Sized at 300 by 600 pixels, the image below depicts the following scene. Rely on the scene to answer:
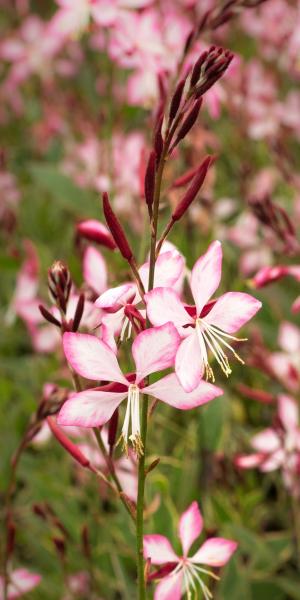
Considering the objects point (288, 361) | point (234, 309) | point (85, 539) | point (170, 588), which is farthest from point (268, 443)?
point (234, 309)

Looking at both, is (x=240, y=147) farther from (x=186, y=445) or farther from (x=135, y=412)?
(x=135, y=412)

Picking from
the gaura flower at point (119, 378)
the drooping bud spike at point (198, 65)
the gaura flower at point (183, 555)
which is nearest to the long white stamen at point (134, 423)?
the gaura flower at point (119, 378)

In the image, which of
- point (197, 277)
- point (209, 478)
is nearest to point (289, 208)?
point (209, 478)

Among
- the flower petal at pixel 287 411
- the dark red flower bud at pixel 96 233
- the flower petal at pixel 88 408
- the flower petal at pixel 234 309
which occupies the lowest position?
the flower petal at pixel 287 411

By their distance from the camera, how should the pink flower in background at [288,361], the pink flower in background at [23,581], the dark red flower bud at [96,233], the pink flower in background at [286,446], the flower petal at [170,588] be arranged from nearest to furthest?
1. the flower petal at [170,588]
2. the dark red flower bud at [96,233]
3. the pink flower in background at [23,581]
4. the pink flower in background at [286,446]
5. the pink flower in background at [288,361]

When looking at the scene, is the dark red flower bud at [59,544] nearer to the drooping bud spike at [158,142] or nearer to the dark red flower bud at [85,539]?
the dark red flower bud at [85,539]

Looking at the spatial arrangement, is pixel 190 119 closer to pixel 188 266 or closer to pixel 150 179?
pixel 150 179
